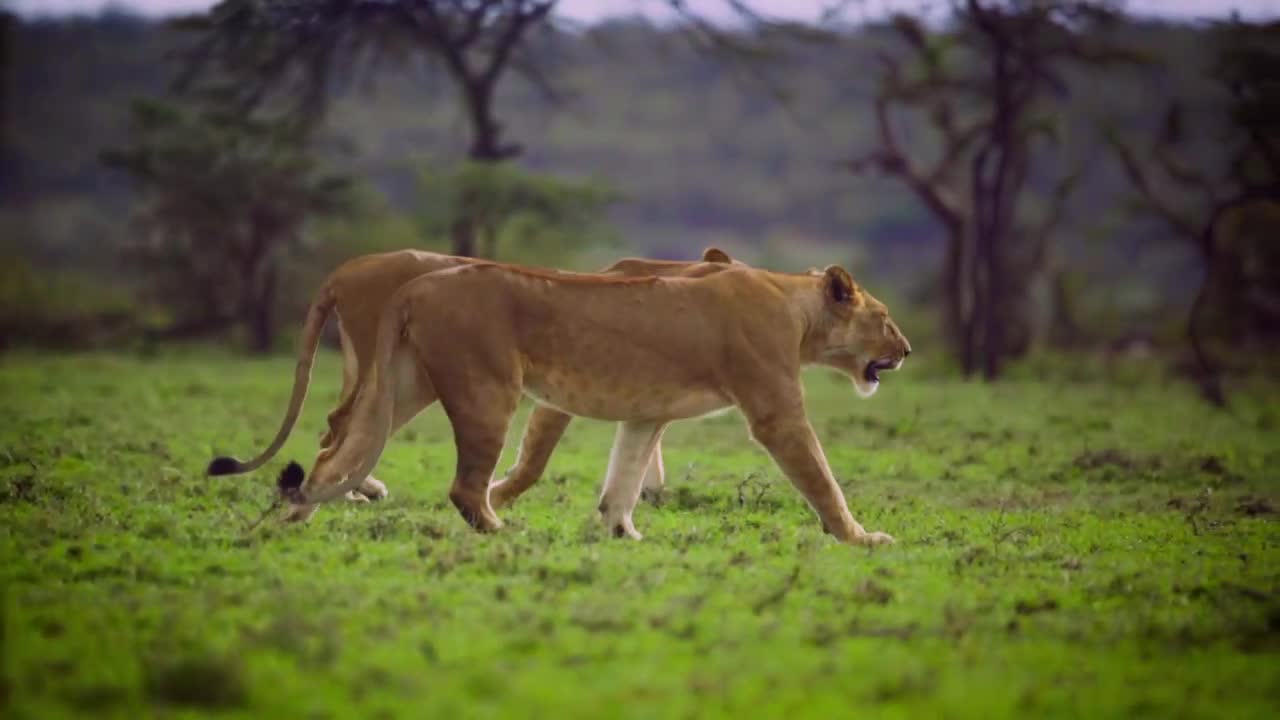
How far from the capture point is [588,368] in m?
7.80

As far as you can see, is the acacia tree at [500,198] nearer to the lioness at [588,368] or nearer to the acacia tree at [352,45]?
the acacia tree at [352,45]

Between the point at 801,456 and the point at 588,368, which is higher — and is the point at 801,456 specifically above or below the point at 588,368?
below

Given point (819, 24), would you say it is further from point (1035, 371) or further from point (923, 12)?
point (1035, 371)

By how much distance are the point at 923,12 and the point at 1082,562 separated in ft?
53.8

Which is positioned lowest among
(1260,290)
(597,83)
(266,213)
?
(597,83)

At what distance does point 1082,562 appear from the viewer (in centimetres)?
746

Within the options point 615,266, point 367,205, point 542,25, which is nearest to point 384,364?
point 615,266

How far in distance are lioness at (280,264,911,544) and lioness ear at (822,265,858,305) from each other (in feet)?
0.29

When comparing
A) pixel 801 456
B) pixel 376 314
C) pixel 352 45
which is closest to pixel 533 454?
pixel 376 314

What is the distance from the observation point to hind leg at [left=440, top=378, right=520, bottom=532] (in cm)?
751

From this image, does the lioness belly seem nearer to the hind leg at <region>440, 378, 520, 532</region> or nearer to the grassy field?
the hind leg at <region>440, 378, 520, 532</region>

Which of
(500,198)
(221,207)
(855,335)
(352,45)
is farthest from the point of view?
(221,207)

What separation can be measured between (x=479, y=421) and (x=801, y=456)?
151 cm

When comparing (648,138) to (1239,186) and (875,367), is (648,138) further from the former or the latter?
(875,367)
